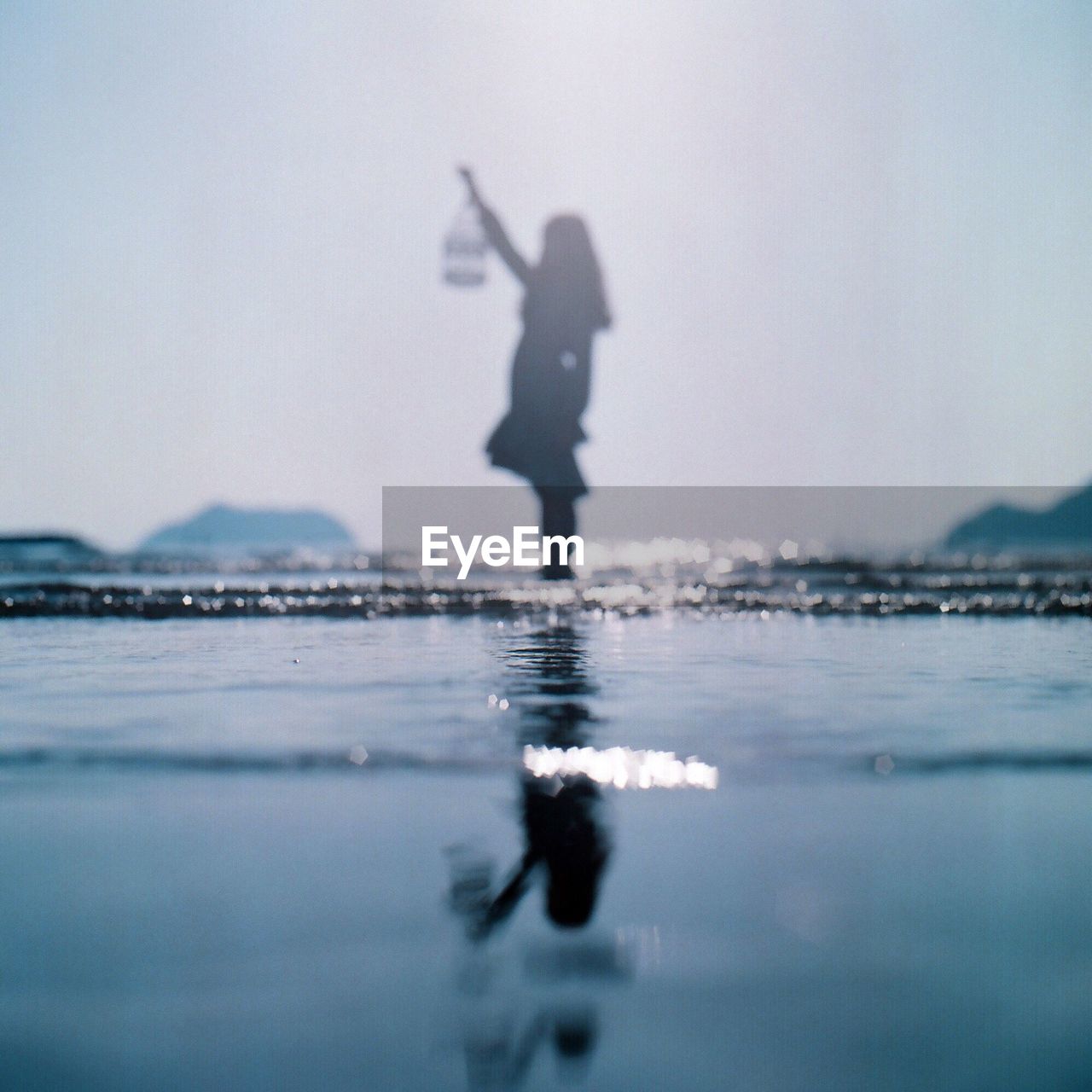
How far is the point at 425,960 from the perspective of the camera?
223cm

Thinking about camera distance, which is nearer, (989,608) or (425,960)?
(425,960)

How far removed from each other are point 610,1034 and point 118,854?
5.74ft

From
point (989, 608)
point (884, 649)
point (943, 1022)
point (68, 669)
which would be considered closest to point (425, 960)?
point (943, 1022)

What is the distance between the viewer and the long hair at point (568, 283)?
24.7m

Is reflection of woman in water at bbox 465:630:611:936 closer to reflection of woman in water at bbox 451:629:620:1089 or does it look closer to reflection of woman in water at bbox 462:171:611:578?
reflection of woman in water at bbox 451:629:620:1089

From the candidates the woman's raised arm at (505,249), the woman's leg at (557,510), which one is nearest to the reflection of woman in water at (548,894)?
the woman's leg at (557,510)

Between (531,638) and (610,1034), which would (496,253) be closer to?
(531,638)

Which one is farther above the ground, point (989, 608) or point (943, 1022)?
point (943, 1022)

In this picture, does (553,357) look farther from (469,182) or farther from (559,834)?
(559,834)

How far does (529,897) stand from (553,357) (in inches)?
924

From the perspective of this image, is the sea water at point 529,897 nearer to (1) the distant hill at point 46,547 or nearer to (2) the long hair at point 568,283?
(2) the long hair at point 568,283

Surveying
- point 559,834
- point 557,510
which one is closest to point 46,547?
point 557,510

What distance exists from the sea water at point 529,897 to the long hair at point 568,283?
20.3 metres

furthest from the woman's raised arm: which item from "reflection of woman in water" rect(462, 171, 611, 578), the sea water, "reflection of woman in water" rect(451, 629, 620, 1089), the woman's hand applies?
"reflection of woman in water" rect(451, 629, 620, 1089)
